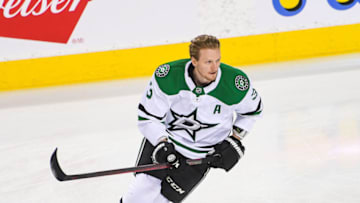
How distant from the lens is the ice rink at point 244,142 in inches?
120

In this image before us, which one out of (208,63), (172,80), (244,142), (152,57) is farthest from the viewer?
(152,57)

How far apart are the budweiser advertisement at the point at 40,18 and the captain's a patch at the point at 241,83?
433cm

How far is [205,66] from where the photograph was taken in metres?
2.04

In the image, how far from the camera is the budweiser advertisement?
19.9 feet

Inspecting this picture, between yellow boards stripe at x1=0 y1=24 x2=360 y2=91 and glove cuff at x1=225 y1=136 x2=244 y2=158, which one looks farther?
yellow boards stripe at x1=0 y1=24 x2=360 y2=91

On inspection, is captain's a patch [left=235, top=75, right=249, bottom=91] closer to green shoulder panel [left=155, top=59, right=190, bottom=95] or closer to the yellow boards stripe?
green shoulder panel [left=155, top=59, right=190, bottom=95]

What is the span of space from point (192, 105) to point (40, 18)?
4.35 m

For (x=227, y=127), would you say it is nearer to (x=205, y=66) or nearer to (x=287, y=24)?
(x=205, y=66)

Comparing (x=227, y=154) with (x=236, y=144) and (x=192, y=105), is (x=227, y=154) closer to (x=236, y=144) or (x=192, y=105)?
(x=236, y=144)

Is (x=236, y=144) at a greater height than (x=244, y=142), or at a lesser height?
greater

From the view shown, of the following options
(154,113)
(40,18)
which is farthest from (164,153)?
(40,18)

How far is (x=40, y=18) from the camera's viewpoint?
20.1 ft

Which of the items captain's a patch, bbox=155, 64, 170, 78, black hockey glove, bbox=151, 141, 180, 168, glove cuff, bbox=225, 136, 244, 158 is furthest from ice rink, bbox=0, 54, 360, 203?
captain's a patch, bbox=155, 64, 170, 78

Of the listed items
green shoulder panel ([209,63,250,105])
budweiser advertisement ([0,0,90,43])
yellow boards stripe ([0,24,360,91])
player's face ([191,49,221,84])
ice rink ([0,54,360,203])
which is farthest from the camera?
yellow boards stripe ([0,24,360,91])
